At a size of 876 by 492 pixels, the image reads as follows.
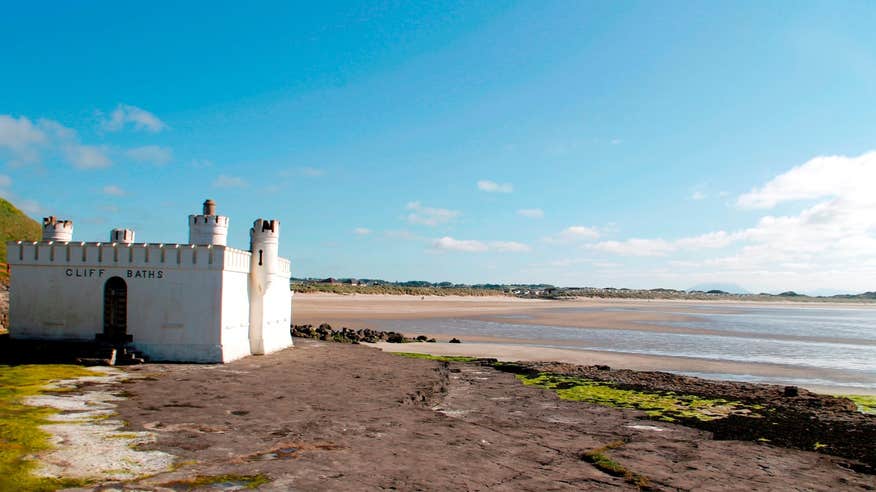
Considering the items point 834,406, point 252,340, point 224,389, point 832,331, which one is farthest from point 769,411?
point 832,331

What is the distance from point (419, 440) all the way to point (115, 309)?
16.3 meters

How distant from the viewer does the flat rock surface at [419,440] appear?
37.8ft

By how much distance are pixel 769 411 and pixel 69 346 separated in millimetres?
24640

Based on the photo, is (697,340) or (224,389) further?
(697,340)

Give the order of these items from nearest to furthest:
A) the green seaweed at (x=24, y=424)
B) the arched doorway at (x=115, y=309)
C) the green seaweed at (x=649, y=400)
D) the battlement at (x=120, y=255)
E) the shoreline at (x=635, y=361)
Answer: the green seaweed at (x=24, y=424) → the green seaweed at (x=649, y=400) → the arched doorway at (x=115, y=309) → the battlement at (x=120, y=255) → the shoreline at (x=635, y=361)

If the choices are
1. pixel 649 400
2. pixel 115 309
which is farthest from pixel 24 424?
pixel 649 400

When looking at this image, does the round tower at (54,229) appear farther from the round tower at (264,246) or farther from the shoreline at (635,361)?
the shoreline at (635,361)

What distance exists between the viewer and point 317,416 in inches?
634

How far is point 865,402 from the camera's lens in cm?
2116

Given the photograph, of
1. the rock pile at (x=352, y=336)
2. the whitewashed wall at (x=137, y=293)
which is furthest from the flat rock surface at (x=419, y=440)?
the rock pile at (x=352, y=336)

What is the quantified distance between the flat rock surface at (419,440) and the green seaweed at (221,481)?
0.72ft

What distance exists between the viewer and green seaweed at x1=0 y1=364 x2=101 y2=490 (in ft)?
32.5

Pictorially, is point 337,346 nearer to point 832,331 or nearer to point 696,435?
point 696,435

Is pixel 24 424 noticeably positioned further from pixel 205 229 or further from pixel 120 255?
pixel 205 229
